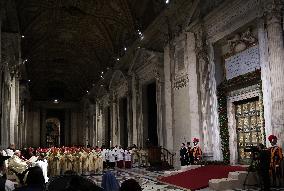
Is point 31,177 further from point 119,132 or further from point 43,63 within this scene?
point 43,63

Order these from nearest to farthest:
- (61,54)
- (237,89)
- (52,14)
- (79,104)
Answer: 1. (237,89)
2. (52,14)
3. (61,54)
4. (79,104)

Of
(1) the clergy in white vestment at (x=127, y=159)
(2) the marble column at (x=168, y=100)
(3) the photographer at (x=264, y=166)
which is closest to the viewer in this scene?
(3) the photographer at (x=264, y=166)

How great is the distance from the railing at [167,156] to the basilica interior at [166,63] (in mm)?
246

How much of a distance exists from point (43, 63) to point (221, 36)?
2316 centimetres

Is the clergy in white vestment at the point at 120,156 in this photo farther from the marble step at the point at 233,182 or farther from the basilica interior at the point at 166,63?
the marble step at the point at 233,182

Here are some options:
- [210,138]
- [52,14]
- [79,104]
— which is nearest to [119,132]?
[52,14]

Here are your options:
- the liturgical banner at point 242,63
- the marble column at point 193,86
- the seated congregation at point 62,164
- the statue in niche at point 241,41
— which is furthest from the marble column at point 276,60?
the seated congregation at point 62,164

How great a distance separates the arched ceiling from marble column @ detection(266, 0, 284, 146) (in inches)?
294

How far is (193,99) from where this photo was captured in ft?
45.9

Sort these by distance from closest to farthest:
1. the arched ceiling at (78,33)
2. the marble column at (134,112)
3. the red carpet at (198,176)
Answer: the red carpet at (198,176)
the arched ceiling at (78,33)
the marble column at (134,112)

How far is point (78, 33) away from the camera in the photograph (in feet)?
86.8

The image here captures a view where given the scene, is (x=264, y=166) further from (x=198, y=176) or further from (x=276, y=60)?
(x=276, y=60)

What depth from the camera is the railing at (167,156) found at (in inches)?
627

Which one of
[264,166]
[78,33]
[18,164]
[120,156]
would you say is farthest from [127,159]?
[78,33]
